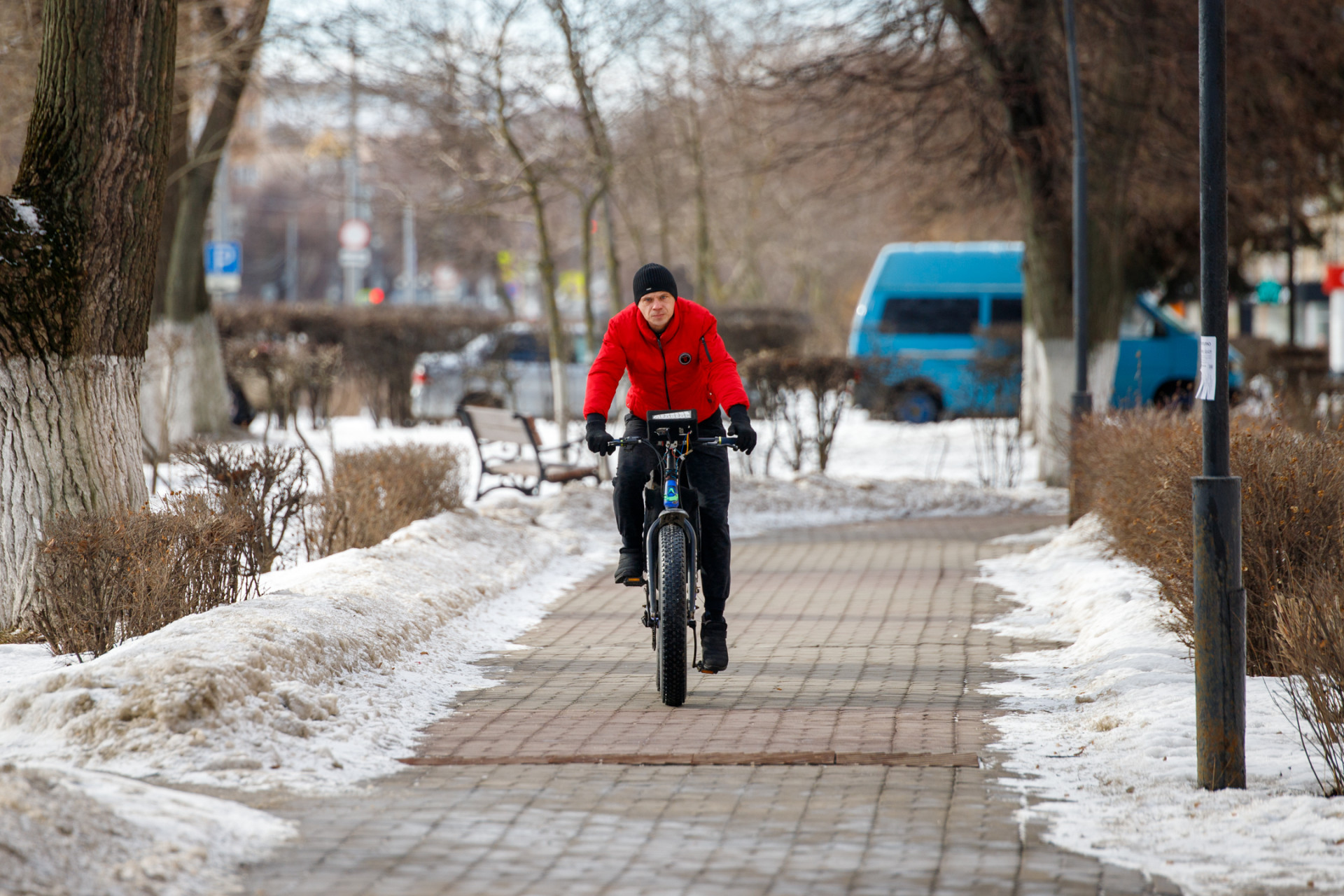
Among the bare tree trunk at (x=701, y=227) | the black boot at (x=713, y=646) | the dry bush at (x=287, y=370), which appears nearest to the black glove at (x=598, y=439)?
the black boot at (x=713, y=646)

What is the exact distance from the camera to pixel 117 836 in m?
4.04

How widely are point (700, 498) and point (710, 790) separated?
69.1 inches

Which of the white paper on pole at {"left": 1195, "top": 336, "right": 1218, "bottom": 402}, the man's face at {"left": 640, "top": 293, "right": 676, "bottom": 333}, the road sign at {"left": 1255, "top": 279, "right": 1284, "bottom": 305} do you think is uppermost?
the road sign at {"left": 1255, "top": 279, "right": 1284, "bottom": 305}

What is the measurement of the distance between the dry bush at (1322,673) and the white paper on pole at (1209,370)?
82 centimetres

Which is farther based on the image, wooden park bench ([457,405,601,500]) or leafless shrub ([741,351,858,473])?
leafless shrub ([741,351,858,473])

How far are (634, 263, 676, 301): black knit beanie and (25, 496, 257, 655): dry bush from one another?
238 cm

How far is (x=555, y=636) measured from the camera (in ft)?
26.5

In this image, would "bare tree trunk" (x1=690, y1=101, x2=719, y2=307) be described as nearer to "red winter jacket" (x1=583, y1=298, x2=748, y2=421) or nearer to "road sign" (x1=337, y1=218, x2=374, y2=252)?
"road sign" (x1=337, y1=218, x2=374, y2=252)

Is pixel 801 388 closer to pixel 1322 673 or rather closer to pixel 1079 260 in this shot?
pixel 1079 260

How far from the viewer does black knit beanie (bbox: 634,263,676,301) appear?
6387 millimetres

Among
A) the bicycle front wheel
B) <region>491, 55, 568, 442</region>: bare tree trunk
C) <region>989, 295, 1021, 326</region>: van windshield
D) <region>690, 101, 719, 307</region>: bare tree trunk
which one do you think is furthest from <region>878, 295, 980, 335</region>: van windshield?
the bicycle front wheel

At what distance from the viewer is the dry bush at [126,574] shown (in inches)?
263

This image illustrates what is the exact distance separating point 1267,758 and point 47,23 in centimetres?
670

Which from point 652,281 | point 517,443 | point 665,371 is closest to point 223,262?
point 517,443
